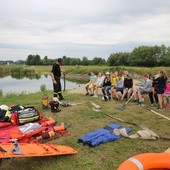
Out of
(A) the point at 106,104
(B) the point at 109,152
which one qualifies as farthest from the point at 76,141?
(A) the point at 106,104

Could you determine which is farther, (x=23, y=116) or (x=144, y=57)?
(x=144, y=57)

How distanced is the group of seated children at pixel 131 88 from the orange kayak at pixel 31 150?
5.13m

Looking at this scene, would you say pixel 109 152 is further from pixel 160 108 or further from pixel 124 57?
pixel 124 57

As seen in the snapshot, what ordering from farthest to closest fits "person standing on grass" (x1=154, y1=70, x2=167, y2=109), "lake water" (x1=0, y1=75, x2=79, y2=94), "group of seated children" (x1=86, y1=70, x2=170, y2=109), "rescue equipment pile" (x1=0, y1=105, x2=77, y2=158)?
"lake water" (x1=0, y1=75, x2=79, y2=94) < "group of seated children" (x1=86, y1=70, x2=170, y2=109) < "person standing on grass" (x1=154, y1=70, x2=167, y2=109) < "rescue equipment pile" (x1=0, y1=105, x2=77, y2=158)

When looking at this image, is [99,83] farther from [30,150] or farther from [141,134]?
[30,150]

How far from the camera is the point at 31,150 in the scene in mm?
5184

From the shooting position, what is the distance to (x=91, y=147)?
5.82 meters

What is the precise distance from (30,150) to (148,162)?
215 centimetres

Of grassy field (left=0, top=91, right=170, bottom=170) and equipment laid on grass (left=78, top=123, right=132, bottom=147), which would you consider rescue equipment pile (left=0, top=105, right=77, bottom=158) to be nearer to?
grassy field (left=0, top=91, right=170, bottom=170)

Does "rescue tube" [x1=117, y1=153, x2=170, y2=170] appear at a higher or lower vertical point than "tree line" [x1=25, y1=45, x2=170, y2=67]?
lower

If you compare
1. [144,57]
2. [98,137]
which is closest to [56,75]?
[98,137]

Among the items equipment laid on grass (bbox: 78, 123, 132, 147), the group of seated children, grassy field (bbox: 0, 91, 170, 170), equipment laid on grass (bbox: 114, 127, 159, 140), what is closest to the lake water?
the group of seated children

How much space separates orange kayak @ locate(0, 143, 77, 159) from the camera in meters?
4.90

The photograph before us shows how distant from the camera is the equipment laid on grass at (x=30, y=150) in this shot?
490 cm
